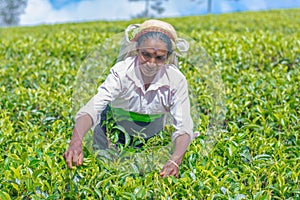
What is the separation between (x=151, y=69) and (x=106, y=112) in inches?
16.7

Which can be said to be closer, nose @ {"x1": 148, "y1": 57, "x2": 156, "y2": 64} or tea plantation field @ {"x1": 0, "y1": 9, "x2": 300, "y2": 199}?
tea plantation field @ {"x1": 0, "y1": 9, "x2": 300, "y2": 199}

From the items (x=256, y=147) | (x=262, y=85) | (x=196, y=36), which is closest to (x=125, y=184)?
(x=256, y=147)

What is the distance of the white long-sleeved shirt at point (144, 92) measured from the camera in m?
2.59

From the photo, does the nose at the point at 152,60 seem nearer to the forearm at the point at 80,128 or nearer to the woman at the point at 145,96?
the woman at the point at 145,96

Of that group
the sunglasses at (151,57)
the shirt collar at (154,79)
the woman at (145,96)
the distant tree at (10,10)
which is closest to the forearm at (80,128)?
the woman at (145,96)

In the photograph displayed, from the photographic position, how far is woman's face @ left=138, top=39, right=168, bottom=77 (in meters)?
2.48

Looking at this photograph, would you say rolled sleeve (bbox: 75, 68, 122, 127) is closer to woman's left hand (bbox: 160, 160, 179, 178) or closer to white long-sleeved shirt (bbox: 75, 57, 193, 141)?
white long-sleeved shirt (bbox: 75, 57, 193, 141)

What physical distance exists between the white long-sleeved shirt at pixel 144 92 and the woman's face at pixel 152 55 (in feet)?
0.20

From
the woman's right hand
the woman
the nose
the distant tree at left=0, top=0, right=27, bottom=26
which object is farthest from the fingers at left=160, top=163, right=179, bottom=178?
the distant tree at left=0, top=0, right=27, bottom=26

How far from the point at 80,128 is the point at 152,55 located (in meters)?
0.56

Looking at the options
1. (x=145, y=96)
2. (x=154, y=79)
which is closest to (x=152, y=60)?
(x=154, y=79)

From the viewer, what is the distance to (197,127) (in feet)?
9.89

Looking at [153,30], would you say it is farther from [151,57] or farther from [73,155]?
[73,155]

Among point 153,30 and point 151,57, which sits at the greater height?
point 153,30
